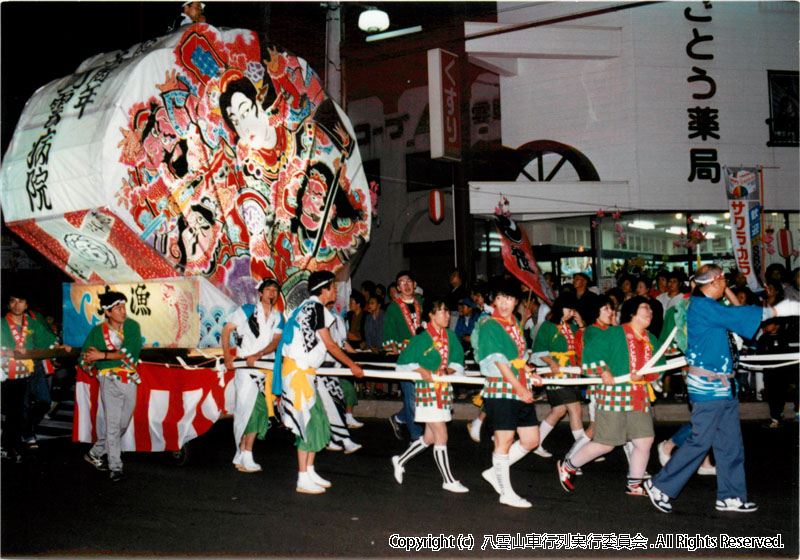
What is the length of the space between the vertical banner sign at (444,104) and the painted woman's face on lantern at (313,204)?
6.85m

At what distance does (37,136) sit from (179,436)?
10.6 feet

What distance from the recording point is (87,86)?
25.2 feet

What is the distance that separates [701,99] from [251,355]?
1297 centimetres

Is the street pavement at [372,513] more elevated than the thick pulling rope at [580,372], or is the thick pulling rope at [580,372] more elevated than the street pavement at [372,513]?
the thick pulling rope at [580,372]

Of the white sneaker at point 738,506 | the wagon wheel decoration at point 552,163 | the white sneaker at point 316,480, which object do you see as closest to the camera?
the white sneaker at point 738,506

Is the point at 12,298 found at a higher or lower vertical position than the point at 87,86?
lower

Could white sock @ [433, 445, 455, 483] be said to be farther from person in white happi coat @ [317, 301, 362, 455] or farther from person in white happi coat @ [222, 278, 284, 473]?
person in white happi coat @ [317, 301, 362, 455]

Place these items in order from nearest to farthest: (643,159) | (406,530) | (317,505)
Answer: (406,530) < (317,505) < (643,159)

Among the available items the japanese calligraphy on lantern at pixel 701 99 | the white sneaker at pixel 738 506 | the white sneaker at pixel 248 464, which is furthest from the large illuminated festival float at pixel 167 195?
the japanese calligraphy on lantern at pixel 701 99

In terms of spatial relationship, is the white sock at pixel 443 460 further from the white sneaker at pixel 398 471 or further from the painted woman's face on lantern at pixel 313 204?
the painted woman's face on lantern at pixel 313 204

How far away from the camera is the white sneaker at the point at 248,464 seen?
730 centimetres

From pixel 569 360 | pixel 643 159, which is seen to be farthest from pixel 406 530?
pixel 643 159

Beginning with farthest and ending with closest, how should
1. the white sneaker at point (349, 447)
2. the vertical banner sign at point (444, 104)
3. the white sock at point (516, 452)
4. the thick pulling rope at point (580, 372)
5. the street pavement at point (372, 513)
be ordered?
1. the vertical banner sign at point (444, 104)
2. the white sneaker at point (349, 447)
3. the white sock at point (516, 452)
4. the thick pulling rope at point (580, 372)
5. the street pavement at point (372, 513)

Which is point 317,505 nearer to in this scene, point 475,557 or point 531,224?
point 475,557
